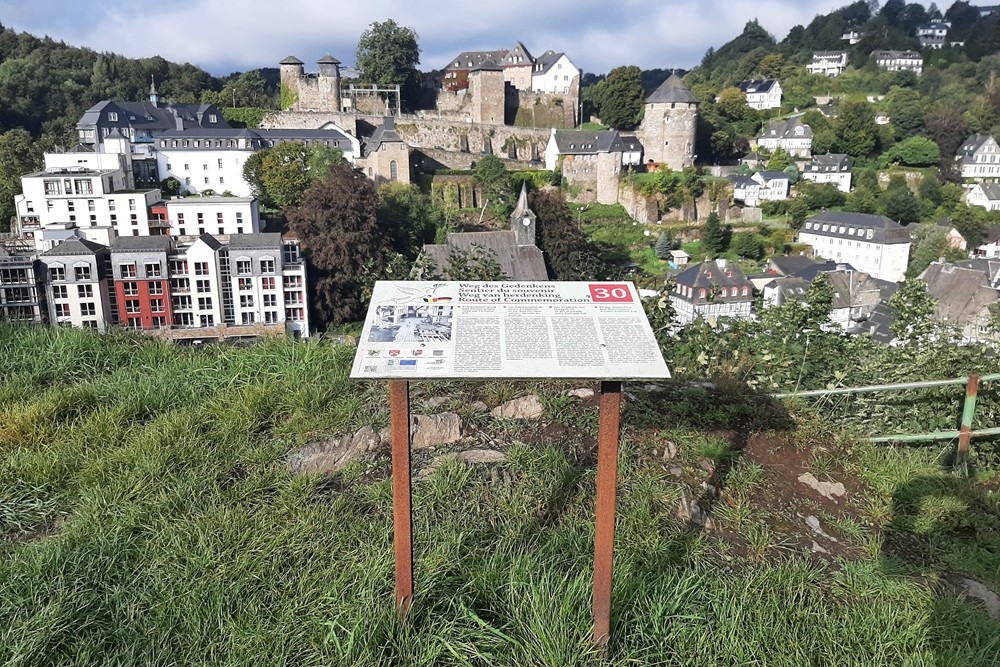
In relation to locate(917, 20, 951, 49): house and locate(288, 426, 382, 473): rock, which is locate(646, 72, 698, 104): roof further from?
locate(917, 20, 951, 49): house

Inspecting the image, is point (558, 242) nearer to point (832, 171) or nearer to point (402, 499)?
point (402, 499)

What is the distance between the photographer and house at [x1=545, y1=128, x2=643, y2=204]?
44.7 metres

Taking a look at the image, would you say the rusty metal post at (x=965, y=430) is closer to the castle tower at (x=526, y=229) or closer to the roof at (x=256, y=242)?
the castle tower at (x=526, y=229)

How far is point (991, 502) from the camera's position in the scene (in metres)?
3.90

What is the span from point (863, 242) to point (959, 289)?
14.0 metres

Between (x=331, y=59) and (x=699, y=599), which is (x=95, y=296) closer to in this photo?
(x=699, y=599)

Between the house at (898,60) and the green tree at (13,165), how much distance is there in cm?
8384

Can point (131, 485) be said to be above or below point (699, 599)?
above

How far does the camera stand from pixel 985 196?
50.7 m

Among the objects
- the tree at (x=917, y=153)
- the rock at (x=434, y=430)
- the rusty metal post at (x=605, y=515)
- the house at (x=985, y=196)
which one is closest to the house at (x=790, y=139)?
the tree at (x=917, y=153)

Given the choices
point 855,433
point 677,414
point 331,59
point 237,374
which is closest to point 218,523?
point 237,374

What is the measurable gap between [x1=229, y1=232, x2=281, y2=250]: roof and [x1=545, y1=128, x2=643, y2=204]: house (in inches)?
998

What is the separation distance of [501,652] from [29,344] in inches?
Result: 188

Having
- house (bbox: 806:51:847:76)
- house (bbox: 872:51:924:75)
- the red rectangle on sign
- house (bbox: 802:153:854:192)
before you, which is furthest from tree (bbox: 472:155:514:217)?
house (bbox: 872:51:924:75)
